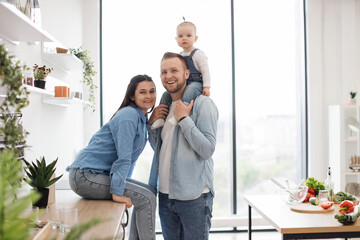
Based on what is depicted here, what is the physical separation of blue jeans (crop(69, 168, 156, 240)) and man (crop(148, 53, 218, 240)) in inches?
6.7

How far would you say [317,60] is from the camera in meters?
4.75

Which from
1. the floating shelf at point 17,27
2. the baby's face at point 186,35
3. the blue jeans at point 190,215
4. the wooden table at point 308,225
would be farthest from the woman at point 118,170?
the wooden table at point 308,225

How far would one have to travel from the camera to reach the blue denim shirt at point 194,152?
2.21m

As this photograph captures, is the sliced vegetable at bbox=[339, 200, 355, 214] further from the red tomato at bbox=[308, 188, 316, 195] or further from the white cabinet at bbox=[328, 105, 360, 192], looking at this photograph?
the white cabinet at bbox=[328, 105, 360, 192]

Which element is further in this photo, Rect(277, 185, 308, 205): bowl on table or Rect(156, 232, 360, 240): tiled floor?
Rect(156, 232, 360, 240): tiled floor

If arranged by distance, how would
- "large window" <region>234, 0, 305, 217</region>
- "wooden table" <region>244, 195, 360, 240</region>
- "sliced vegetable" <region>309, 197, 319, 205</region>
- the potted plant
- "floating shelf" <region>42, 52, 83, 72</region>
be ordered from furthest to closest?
1. "large window" <region>234, 0, 305, 217</region>
2. "sliced vegetable" <region>309, 197, 319, 205</region>
3. "floating shelf" <region>42, 52, 83, 72</region>
4. "wooden table" <region>244, 195, 360, 240</region>
5. the potted plant

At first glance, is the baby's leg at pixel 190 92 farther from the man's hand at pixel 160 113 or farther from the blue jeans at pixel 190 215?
the blue jeans at pixel 190 215

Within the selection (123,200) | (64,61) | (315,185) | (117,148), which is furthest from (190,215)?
(64,61)

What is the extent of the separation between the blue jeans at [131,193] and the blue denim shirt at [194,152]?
7.0 inches

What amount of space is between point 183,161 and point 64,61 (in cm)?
142

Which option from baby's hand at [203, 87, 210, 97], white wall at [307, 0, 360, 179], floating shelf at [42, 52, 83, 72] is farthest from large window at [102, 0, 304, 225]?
baby's hand at [203, 87, 210, 97]

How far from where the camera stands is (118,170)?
2084 millimetres

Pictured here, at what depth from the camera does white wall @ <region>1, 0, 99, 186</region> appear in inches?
101

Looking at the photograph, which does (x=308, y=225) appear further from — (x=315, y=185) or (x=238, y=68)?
(x=238, y=68)
